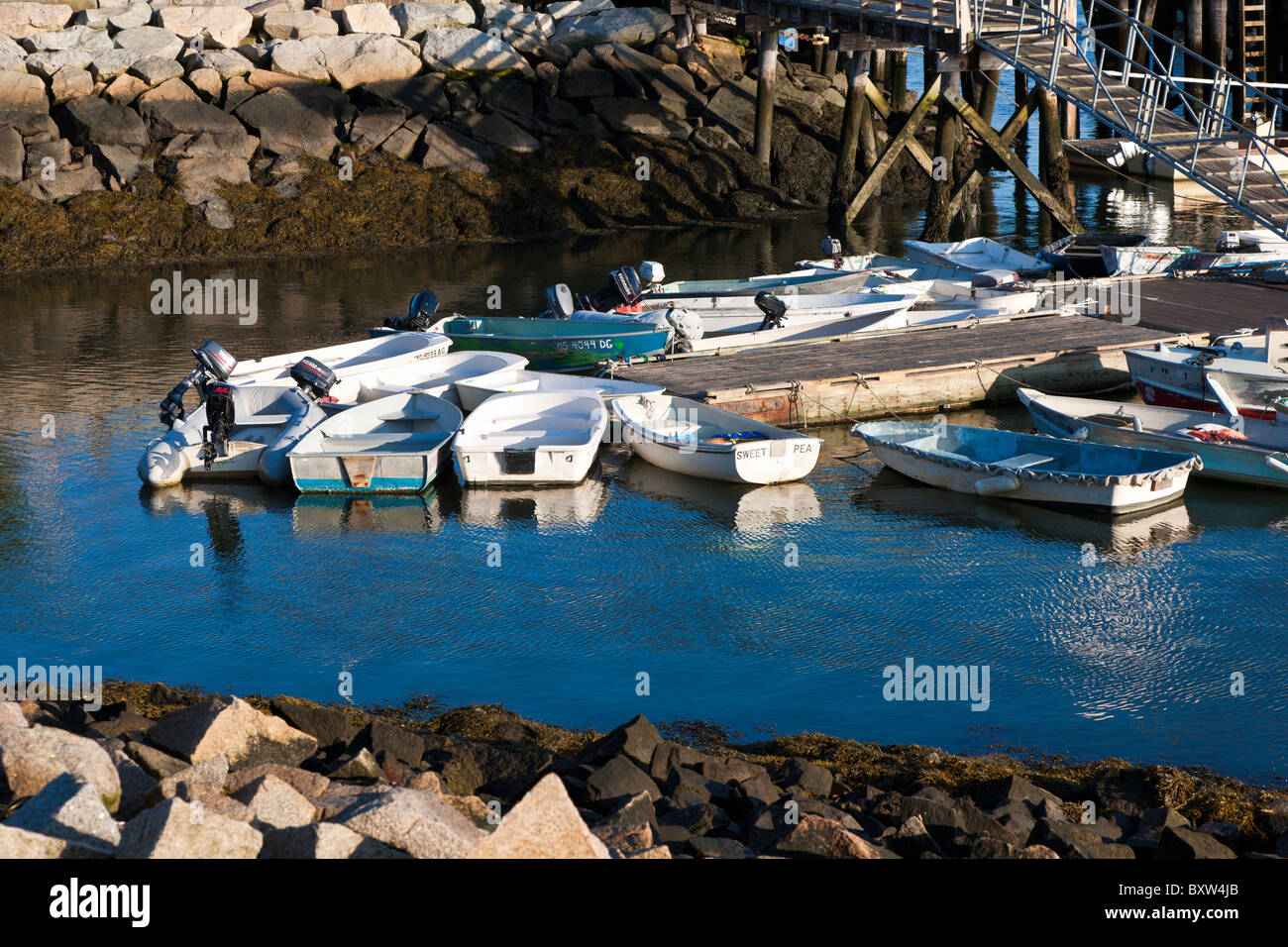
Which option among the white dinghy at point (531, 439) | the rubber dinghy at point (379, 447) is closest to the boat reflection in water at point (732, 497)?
the white dinghy at point (531, 439)

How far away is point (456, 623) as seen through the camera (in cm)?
1368

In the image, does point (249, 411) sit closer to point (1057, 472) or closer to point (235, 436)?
point (235, 436)

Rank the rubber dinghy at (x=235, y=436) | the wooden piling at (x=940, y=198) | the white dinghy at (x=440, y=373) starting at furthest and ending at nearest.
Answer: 1. the wooden piling at (x=940, y=198)
2. the white dinghy at (x=440, y=373)
3. the rubber dinghy at (x=235, y=436)

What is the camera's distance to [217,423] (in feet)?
59.4

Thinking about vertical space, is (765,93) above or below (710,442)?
above

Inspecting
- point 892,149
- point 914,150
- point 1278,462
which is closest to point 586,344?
point 1278,462

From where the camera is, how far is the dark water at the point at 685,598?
11.8 meters

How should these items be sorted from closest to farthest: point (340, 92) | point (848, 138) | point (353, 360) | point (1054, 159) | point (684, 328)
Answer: point (353, 360) → point (684, 328) → point (1054, 159) → point (848, 138) → point (340, 92)

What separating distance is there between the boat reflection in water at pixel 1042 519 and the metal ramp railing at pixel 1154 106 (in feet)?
21.9

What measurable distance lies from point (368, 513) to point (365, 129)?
907 inches

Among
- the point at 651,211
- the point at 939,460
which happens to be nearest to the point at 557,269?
the point at 651,211

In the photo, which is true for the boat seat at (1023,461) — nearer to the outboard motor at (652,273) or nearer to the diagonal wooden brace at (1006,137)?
the outboard motor at (652,273)
